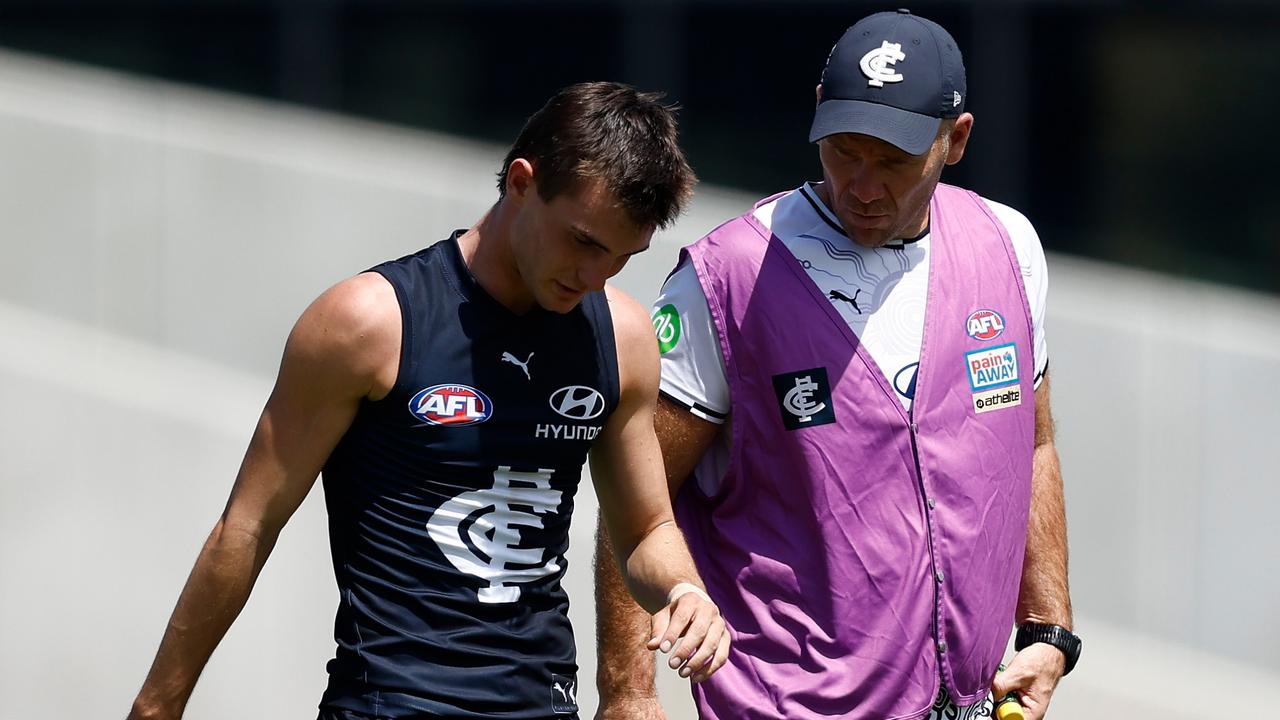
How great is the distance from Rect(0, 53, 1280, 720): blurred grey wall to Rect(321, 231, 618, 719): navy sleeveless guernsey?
3.01 metres

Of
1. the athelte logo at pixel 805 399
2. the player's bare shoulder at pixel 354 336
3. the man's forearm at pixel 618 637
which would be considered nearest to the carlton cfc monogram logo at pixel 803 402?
the athelte logo at pixel 805 399

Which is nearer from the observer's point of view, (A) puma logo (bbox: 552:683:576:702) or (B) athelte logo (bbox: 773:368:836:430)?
(A) puma logo (bbox: 552:683:576:702)

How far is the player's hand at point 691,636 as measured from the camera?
2617 millimetres

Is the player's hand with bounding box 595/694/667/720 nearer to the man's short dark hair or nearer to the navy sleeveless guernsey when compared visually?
the navy sleeveless guernsey

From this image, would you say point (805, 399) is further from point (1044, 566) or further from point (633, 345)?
point (1044, 566)

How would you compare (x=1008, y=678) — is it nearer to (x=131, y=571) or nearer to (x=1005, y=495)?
(x=1005, y=495)

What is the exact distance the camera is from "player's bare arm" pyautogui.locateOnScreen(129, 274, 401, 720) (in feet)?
8.62

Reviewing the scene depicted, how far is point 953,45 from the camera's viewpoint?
10.6 feet

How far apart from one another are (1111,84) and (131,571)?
6701 millimetres

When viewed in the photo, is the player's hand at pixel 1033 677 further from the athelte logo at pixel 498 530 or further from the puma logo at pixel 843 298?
the athelte logo at pixel 498 530

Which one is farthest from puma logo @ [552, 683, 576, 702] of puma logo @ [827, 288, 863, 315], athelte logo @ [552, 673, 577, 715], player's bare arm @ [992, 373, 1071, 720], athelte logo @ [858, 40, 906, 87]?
athelte logo @ [858, 40, 906, 87]

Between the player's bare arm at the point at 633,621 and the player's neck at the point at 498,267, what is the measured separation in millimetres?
546

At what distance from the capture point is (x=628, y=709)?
10.6 feet

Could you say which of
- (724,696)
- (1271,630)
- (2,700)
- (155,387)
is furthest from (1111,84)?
(724,696)
